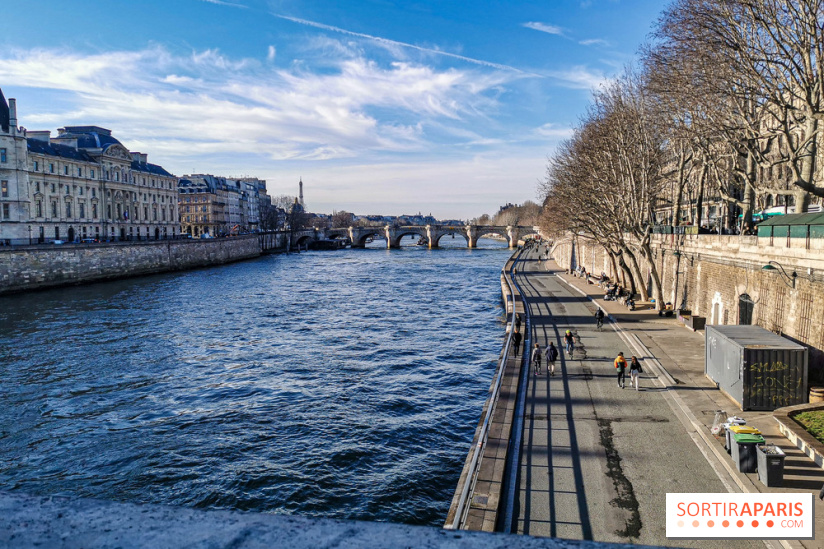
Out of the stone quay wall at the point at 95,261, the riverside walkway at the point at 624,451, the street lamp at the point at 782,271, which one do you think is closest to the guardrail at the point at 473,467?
the riverside walkway at the point at 624,451

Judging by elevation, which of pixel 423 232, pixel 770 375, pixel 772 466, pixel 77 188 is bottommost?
pixel 772 466

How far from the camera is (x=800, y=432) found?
14.3 m

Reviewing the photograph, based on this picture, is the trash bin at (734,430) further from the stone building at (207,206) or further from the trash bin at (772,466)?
the stone building at (207,206)

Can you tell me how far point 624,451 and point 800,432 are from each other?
4310 mm

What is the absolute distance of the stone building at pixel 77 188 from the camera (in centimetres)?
6606

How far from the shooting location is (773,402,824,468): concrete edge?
1317 cm

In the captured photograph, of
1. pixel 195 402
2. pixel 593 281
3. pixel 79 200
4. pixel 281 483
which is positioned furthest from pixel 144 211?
pixel 281 483

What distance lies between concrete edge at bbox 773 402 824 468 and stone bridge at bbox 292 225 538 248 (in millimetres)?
127497

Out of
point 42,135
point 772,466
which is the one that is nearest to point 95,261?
point 42,135

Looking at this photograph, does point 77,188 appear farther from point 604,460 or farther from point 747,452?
point 747,452

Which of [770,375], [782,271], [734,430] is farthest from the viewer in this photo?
[782,271]

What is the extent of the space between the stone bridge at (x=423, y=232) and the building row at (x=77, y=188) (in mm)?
48613

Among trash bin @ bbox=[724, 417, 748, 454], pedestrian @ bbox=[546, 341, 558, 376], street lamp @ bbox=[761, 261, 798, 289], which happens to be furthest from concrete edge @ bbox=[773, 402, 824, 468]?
pedestrian @ bbox=[546, 341, 558, 376]

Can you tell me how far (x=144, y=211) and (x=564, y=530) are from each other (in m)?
102
